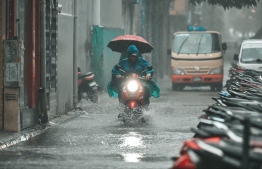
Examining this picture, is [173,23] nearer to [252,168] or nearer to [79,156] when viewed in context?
[79,156]

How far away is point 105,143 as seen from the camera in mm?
14812

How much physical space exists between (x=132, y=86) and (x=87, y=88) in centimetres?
655

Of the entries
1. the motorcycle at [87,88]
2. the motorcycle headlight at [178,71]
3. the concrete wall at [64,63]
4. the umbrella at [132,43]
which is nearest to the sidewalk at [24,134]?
the concrete wall at [64,63]

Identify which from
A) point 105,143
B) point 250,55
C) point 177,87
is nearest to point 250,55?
point 250,55

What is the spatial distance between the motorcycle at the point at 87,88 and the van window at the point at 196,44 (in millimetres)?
9849

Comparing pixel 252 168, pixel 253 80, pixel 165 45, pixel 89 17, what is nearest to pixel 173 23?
pixel 165 45

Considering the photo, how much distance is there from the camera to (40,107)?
18.4 meters

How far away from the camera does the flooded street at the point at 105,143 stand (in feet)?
40.2

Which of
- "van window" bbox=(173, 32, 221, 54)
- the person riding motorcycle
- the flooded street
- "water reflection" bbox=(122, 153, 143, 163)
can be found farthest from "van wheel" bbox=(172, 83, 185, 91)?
"water reflection" bbox=(122, 153, 143, 163)

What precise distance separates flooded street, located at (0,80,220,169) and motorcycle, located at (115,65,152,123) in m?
0.24

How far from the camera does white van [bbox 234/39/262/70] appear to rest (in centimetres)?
3080

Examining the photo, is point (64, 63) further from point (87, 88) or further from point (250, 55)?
point (250, 55)

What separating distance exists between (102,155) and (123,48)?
426 inches

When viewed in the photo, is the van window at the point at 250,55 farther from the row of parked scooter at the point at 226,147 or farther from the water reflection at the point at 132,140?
the row of parked scooter at the point at 226,147
